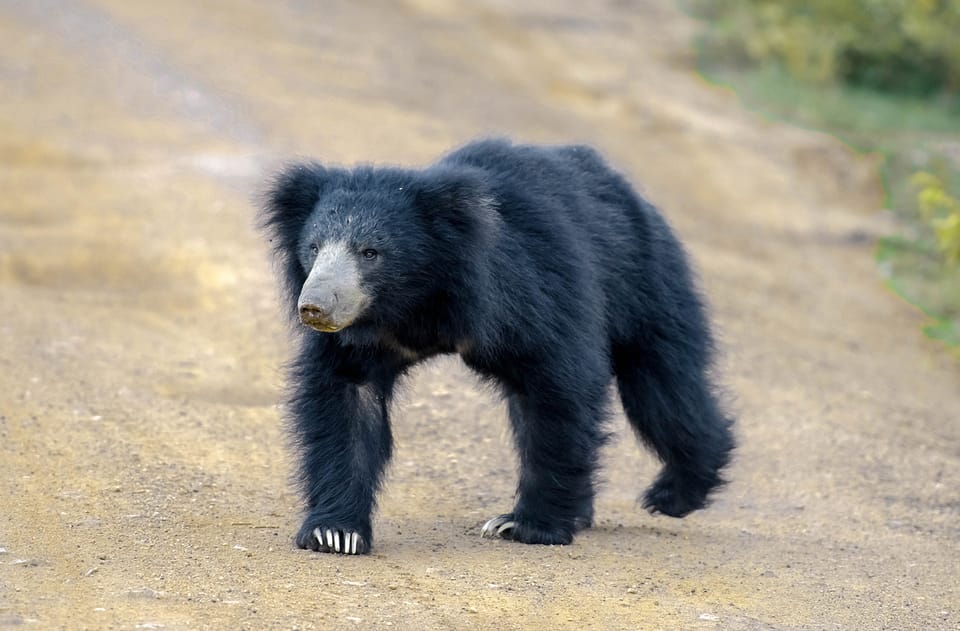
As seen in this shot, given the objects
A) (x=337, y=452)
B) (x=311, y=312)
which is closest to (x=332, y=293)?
(x=311, y=312)

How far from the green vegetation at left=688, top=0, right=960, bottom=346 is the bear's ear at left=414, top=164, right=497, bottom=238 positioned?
9.97 m

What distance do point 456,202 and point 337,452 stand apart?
95 centimetres

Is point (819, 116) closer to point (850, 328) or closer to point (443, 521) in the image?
point (850, 328)

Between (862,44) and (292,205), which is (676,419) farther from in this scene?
(862,44)

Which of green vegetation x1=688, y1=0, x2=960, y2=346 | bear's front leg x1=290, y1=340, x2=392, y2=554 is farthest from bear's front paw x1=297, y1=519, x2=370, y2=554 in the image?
green vegetation x1=688, y1=0, x2=960, y2=346

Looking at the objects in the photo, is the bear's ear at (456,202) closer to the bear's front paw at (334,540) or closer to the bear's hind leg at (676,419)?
the bear's front paw at (334,540)

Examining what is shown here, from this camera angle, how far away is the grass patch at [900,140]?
11742 millimetres

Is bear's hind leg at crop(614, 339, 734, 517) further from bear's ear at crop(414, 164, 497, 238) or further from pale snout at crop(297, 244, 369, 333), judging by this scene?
pale snout at crop(297, 244, 369, 333)

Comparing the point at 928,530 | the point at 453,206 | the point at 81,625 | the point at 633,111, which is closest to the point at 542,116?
the point at 633,111

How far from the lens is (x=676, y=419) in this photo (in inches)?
224

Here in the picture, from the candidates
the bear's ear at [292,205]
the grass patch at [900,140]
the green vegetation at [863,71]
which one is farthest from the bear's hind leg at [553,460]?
the green vegetation at [863,71]

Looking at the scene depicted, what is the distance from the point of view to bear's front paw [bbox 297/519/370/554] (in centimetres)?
474

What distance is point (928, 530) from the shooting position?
6.05 metres

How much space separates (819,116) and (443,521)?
12341 mm
